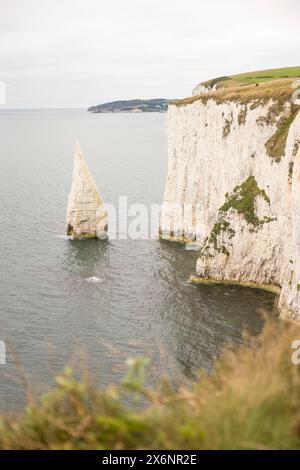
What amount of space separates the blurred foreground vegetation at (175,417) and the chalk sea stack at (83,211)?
66.4m

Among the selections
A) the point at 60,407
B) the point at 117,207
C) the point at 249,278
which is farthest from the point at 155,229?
the point at 60,407

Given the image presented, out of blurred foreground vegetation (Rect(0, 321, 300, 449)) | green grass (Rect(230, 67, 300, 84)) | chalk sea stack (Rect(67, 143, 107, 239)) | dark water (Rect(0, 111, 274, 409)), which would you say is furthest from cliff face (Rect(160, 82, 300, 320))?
blurred foreground vegetation (Rect(0, 321, 300, 449))

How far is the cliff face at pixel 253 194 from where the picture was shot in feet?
158

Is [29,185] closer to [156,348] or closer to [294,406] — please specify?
[156,348]

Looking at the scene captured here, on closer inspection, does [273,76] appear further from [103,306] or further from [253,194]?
[103,306]

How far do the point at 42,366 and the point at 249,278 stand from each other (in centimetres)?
2370

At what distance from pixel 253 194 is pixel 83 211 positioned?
27472 mm

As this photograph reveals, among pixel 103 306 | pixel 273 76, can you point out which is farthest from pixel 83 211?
pixel 273 76

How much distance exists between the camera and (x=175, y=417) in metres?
8.39

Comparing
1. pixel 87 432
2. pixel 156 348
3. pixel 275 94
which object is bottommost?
pixel 156 348

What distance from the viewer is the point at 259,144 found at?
56.1 meters

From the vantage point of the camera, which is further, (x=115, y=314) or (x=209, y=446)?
(x=115, y=314)

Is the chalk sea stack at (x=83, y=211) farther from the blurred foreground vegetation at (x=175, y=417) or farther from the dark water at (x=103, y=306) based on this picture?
the blurred foreground vegetation at (x=175, y=417)

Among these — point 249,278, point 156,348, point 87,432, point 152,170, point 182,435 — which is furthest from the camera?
point 152,170
